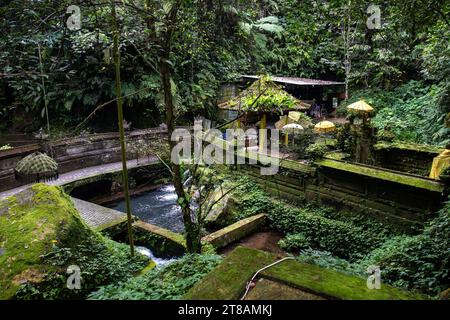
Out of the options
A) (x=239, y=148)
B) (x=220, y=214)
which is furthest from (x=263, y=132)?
(x=220, y=214)

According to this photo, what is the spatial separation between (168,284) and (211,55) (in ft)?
56.8

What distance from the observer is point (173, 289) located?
3.64 meters

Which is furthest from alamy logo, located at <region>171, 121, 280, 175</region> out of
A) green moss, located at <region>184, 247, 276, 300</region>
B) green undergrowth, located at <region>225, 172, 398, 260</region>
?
green moss, located at <region>184, 247, 276, 300</region>

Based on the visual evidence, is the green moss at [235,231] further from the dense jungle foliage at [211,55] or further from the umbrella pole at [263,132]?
the dense jungle foliage at [211,55]

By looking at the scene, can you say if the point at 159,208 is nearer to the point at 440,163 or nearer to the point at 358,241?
the point at 358,241

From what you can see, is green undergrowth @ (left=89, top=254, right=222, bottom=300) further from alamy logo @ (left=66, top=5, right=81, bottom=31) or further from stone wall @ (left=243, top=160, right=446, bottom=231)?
stone wall @ (left=243, top=160, right=446, bottom=231)

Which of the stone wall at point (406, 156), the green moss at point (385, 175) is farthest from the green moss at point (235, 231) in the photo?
the stone wall at point (406, 156)

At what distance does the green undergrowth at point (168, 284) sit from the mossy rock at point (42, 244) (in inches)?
45.0

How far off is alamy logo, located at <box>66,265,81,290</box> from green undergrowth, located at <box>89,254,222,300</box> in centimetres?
79

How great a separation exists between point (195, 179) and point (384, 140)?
8.06 m

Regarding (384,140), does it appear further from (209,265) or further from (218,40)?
(209,265)

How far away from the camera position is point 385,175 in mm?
8227

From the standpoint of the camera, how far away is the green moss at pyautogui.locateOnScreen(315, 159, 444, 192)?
752 cm

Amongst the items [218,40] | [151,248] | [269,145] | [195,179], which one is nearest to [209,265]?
[195,179]
